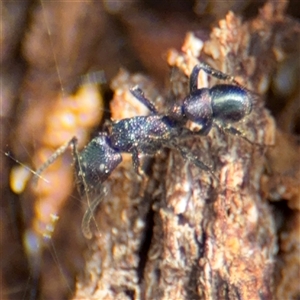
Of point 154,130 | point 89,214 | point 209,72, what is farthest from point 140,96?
point 89,214

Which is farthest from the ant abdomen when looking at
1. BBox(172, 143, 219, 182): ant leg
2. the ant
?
BBox(172, 143, 219, 182): ant leg

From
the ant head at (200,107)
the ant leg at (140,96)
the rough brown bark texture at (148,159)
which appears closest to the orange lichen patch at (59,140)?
the rough brown bark texture at (148,159)

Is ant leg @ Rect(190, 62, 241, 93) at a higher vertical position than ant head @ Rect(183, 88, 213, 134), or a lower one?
higher

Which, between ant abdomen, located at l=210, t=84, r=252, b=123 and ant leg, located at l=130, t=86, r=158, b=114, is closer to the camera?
ant abdomen, located at l=210, t=84, r=252, b=123

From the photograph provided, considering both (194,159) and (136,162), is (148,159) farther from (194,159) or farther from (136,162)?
(194,159)

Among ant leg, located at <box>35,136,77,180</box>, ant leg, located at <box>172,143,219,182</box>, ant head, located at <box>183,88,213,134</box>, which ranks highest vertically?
ant head, located at <box>183,88,213,134</box>

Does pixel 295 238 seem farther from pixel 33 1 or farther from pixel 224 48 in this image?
pixel 33 1

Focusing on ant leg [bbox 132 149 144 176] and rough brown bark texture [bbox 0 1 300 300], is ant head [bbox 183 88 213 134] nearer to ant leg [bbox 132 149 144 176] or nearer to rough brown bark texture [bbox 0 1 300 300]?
rough brown bark texture [bbox 0 1 300 300]
